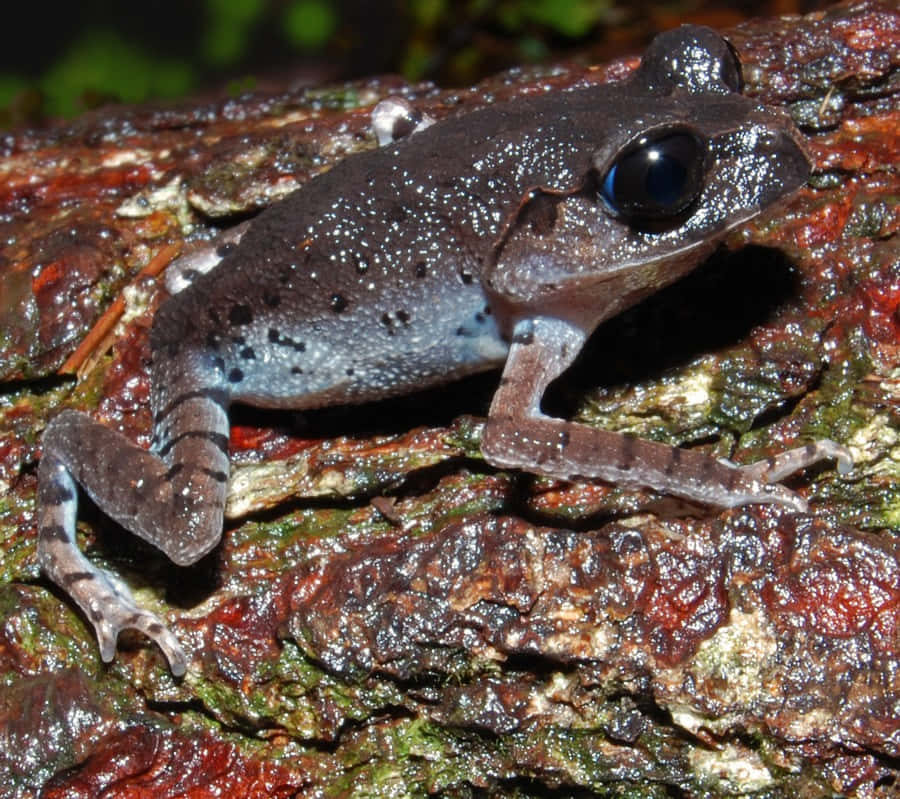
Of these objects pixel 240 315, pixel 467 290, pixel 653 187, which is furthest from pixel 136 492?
pixel 653 187

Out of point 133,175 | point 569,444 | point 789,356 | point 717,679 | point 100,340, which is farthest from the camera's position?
point 133,175

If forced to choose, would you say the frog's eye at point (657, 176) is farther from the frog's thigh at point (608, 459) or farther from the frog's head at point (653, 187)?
the frog's thigh at point (608, 459)

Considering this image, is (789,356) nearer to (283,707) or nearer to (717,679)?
(717,679)

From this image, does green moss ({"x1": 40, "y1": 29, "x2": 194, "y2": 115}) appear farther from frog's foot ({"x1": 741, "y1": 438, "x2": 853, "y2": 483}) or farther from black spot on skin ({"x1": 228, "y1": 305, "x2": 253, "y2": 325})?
frog's foot ({"x1": 741, "y1": 438, "x2": 853, "y2": 483})

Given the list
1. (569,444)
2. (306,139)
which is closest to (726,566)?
(569,444)

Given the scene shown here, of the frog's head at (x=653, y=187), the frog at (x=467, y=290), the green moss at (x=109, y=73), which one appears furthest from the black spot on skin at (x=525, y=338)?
the green moss at (x=109, y=73)

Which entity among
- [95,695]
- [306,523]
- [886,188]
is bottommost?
[95,695]

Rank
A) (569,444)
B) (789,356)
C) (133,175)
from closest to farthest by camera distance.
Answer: (569,444) → (789,356) → (133,175)

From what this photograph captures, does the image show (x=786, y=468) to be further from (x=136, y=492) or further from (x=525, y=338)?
(x=136, y=492)
